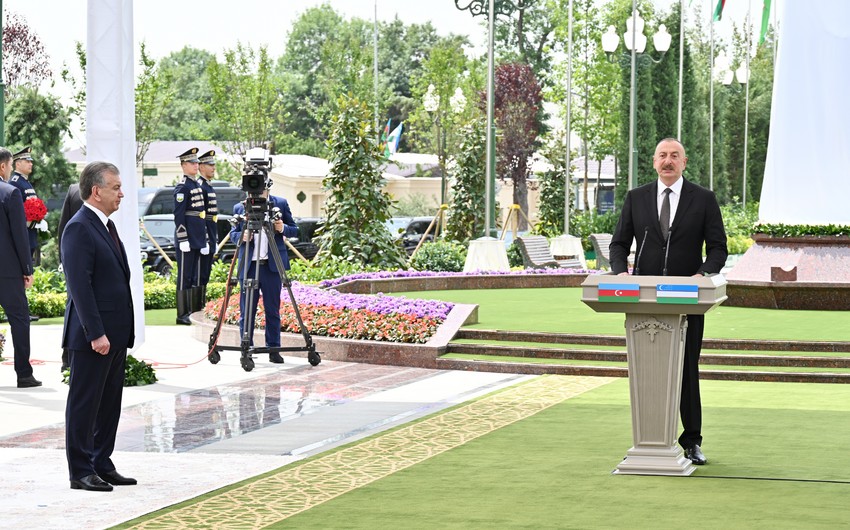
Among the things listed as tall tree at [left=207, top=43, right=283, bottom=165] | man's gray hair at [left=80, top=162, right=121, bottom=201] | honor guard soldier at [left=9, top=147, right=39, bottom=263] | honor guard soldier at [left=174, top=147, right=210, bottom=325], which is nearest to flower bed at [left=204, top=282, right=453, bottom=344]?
honor guard soldier at [left=174, top=147, right=210, bottom=325]

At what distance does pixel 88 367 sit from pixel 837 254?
43.1 feet

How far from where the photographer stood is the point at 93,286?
778 centimetres

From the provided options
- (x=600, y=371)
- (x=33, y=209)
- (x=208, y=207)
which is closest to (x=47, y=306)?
(x=33, y=209)

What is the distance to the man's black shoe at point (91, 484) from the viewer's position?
7.66m

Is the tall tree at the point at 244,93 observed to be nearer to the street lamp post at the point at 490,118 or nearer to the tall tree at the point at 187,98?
the tall tree at the point at 187,98

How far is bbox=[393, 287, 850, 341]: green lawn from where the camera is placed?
49.6 ft

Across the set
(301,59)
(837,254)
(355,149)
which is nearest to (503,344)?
(837,254)

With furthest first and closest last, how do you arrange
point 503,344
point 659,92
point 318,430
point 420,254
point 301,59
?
point 301,59 < point 659,92 < point 420,254 < point 503,344 < point 318,430

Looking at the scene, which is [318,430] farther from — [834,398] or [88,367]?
[834,398]

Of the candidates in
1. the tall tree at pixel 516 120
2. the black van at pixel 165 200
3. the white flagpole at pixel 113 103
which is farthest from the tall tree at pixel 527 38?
the white flagpole at pixel 113 103

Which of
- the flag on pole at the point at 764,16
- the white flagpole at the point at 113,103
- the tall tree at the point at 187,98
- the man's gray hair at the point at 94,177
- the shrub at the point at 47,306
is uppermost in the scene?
the tall tree at the point at 187,98

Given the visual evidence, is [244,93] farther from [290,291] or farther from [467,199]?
[290,291]

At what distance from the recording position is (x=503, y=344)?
1462 cm

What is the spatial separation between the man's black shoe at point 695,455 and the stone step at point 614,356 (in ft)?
17.0
